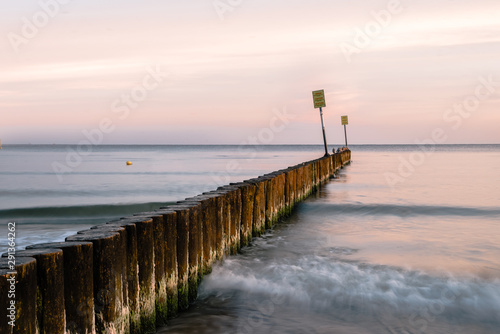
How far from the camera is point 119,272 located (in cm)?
349

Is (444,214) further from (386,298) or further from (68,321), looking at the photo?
(68,321)

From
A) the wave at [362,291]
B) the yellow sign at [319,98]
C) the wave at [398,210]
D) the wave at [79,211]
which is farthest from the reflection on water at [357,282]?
the yellow sign at [319,98]

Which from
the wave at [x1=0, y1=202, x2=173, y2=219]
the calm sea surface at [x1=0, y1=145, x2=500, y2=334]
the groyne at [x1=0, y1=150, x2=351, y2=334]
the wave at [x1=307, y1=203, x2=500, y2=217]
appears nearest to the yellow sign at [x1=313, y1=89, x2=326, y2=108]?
the calm sea surface at [x1=0, y1=145, x2=500, y2=334]

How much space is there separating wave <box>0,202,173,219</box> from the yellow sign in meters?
7.67

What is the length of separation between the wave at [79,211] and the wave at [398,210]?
5.65 meters

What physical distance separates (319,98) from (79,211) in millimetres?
10240

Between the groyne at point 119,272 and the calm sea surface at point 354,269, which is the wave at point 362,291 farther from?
the groyne at point 119,272

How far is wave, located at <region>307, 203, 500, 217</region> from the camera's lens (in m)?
12.2

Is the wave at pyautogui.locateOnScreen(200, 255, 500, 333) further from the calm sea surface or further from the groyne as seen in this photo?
the groyne

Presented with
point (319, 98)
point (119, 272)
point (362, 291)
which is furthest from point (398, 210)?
point (119, 272)

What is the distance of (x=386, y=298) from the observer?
17.5ft

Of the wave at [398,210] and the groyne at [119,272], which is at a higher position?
the groyne at [119,272]

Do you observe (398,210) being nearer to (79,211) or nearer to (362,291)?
(362,291)

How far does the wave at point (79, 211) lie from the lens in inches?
537
